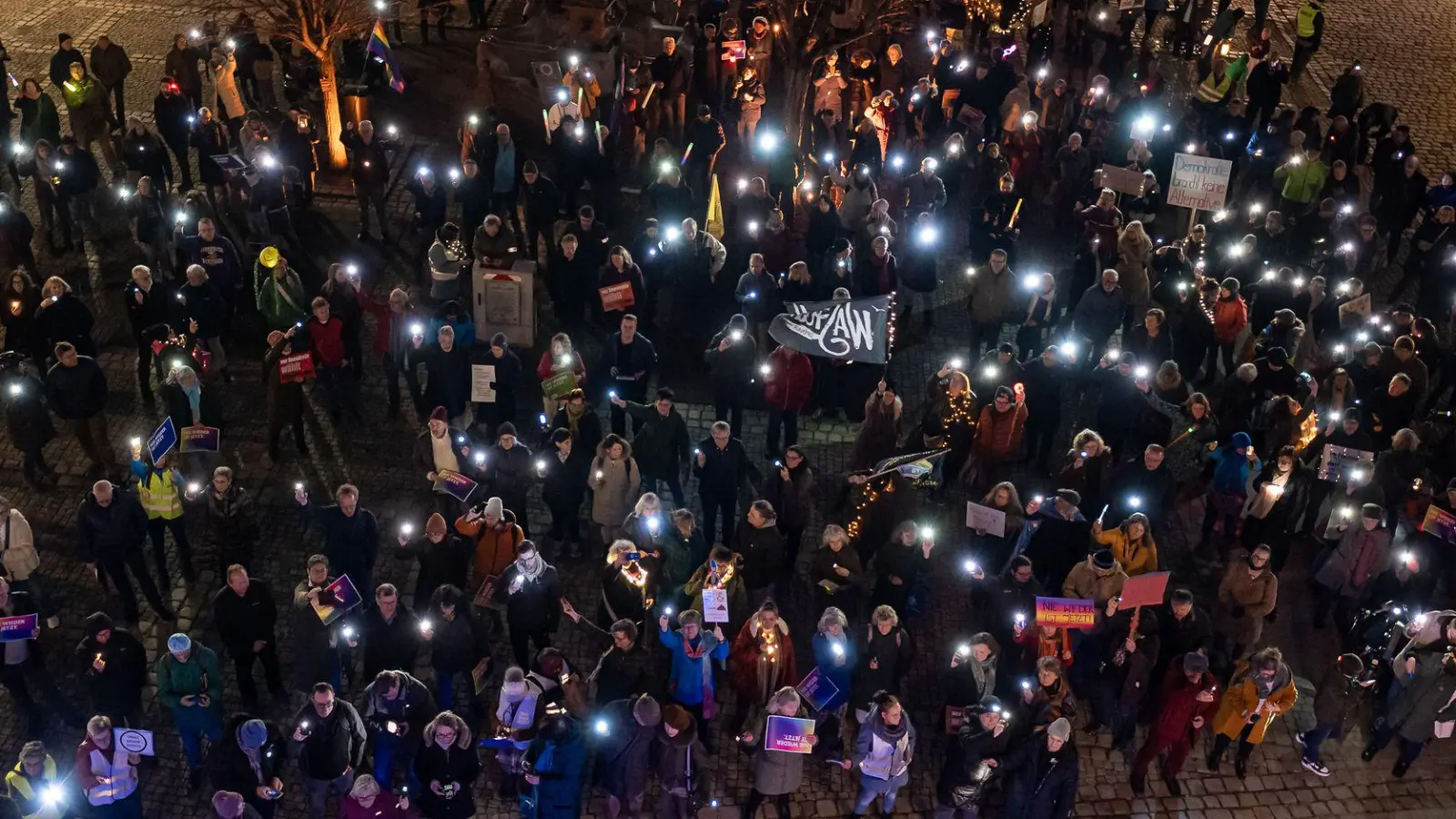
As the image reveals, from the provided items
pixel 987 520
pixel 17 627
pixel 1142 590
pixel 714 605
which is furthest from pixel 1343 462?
pixel 17 627

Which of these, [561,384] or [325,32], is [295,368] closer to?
[561,384]

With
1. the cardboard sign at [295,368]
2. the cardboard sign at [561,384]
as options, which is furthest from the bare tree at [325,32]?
the cardboard sign at [561,384]

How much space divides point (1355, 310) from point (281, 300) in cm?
1233

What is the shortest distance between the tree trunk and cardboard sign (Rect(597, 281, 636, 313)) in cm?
589

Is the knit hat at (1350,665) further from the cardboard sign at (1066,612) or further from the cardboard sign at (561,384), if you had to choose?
the cardboard sign at (561,384)

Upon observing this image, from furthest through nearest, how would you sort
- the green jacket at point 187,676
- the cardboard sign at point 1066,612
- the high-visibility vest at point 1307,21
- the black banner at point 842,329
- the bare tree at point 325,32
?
the high-visibility vest at point 1307,21 → the bare tree at point 325,32 → the black banner at point 842,329 → the cardboard sign at point 1066,612 → the green jacket at point 187,676

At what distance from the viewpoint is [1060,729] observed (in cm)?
989

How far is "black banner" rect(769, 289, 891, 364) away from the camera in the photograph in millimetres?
13727

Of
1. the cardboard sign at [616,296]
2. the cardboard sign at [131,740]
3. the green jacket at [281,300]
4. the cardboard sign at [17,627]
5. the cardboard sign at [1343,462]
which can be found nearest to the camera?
the cardboard sign at [131,740]

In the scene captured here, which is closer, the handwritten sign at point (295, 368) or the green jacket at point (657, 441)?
the green jacket at point (657, 441)

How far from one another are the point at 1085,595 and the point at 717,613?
129 inches

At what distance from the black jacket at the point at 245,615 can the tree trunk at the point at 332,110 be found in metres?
9.59

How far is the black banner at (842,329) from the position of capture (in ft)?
45.0

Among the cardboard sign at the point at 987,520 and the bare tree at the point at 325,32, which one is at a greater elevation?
the bare tree at the point at 325,32
